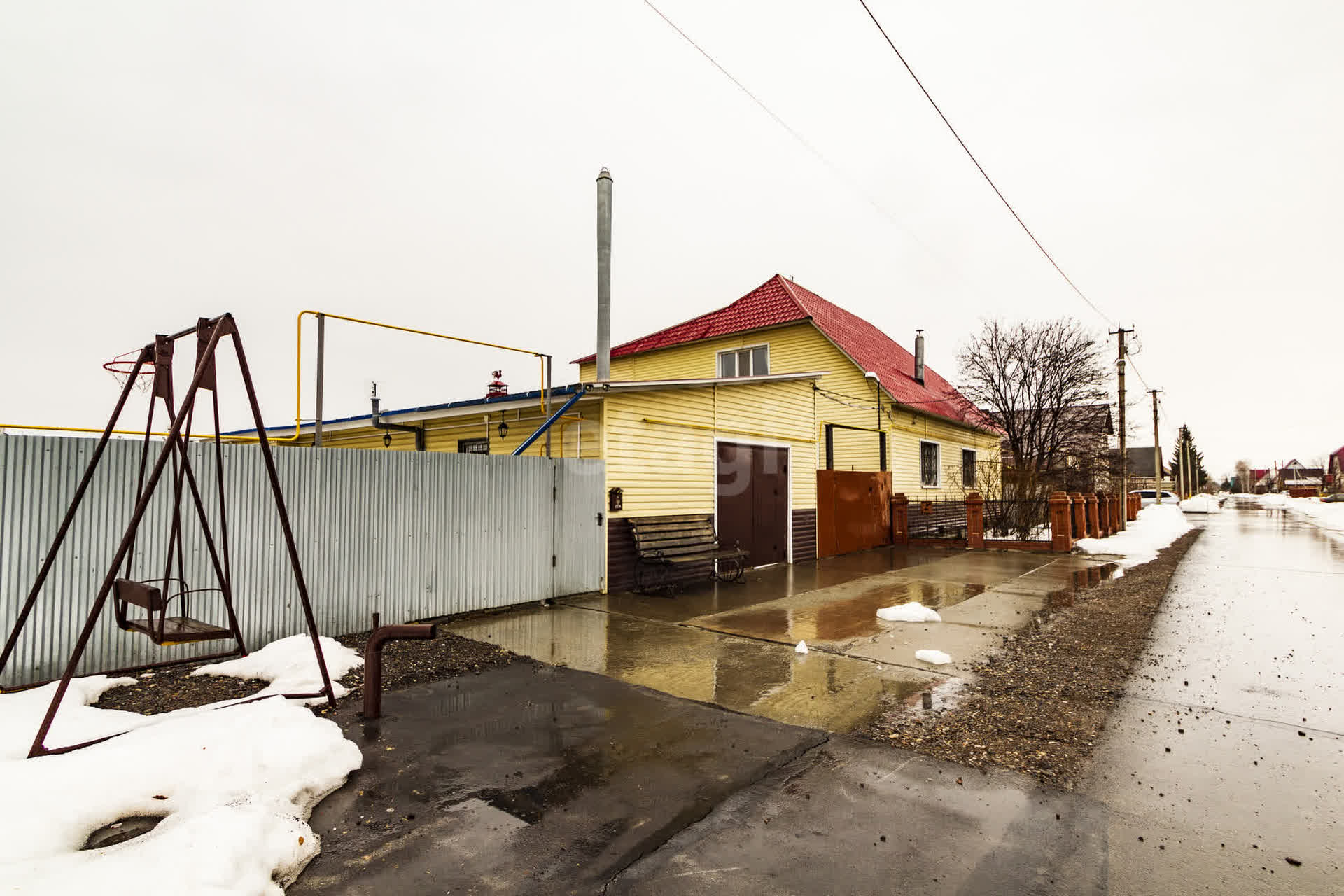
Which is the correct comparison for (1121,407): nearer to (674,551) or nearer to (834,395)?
(834,395)

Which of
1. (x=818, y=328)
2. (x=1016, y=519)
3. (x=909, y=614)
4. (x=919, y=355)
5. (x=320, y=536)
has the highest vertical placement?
(x=919, y=355)

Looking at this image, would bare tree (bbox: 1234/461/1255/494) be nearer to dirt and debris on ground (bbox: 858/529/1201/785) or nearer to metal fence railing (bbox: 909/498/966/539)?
metal fence railing (bbox: 909/498/966/539)

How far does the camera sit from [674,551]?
10438 mm

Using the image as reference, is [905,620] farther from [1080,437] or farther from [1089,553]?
Result: [1080,437]

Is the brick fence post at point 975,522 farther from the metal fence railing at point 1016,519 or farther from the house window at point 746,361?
the house window at point 746,361

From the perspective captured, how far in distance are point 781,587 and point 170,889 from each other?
9.05 meters

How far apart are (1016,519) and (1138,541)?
3.53 metres

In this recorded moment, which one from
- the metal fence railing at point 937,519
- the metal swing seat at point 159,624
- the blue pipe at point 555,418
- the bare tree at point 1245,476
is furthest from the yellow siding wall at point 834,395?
the bare tree at point 1245,476

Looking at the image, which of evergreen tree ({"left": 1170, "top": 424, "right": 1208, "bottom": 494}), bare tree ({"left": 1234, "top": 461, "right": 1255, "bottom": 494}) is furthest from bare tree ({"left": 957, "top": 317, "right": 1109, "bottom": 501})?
bare tree ({"left": 1234, "top": 461, "right": 1255, "bottom": 494})

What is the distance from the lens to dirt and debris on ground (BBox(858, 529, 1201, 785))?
13.4 ft

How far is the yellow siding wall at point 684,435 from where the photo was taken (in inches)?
397

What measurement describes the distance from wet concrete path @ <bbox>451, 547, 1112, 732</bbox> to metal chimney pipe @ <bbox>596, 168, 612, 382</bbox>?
4397mm

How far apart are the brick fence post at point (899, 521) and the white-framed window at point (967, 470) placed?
7313mm

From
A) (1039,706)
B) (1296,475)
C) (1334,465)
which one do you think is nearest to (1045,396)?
(1039,706)
